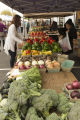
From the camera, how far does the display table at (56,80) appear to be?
2174 mm

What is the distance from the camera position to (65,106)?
1.35 metres

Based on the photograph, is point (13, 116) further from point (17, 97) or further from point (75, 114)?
point (75, 114)

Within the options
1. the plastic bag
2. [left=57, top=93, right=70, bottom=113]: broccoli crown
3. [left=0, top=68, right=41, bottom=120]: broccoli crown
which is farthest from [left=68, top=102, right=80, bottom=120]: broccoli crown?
the plastic bag

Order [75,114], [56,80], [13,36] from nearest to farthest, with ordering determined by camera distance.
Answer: [75,114]
[56,80]
[13,36]

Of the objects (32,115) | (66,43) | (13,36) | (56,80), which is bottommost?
(56,80)

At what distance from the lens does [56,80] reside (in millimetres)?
2432

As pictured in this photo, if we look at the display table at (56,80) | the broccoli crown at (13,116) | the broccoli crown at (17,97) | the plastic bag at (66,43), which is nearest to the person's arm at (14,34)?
the plastic bag at (66,43)

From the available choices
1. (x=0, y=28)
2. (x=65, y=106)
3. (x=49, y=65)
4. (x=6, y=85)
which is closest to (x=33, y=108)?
(x=65, y=106)

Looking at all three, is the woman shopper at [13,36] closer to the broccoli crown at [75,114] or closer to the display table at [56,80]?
the display table at [56,80]

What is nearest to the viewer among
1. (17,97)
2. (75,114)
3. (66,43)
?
(75,114)

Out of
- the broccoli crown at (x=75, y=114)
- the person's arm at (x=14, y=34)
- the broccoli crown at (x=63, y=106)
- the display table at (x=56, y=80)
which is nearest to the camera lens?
the broccoli crown at (x=75, y=114)

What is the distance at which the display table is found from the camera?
7.13ft

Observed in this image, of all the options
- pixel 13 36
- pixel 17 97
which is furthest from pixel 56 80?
pixel 13 36

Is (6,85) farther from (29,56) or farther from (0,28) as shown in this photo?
(0,28)
